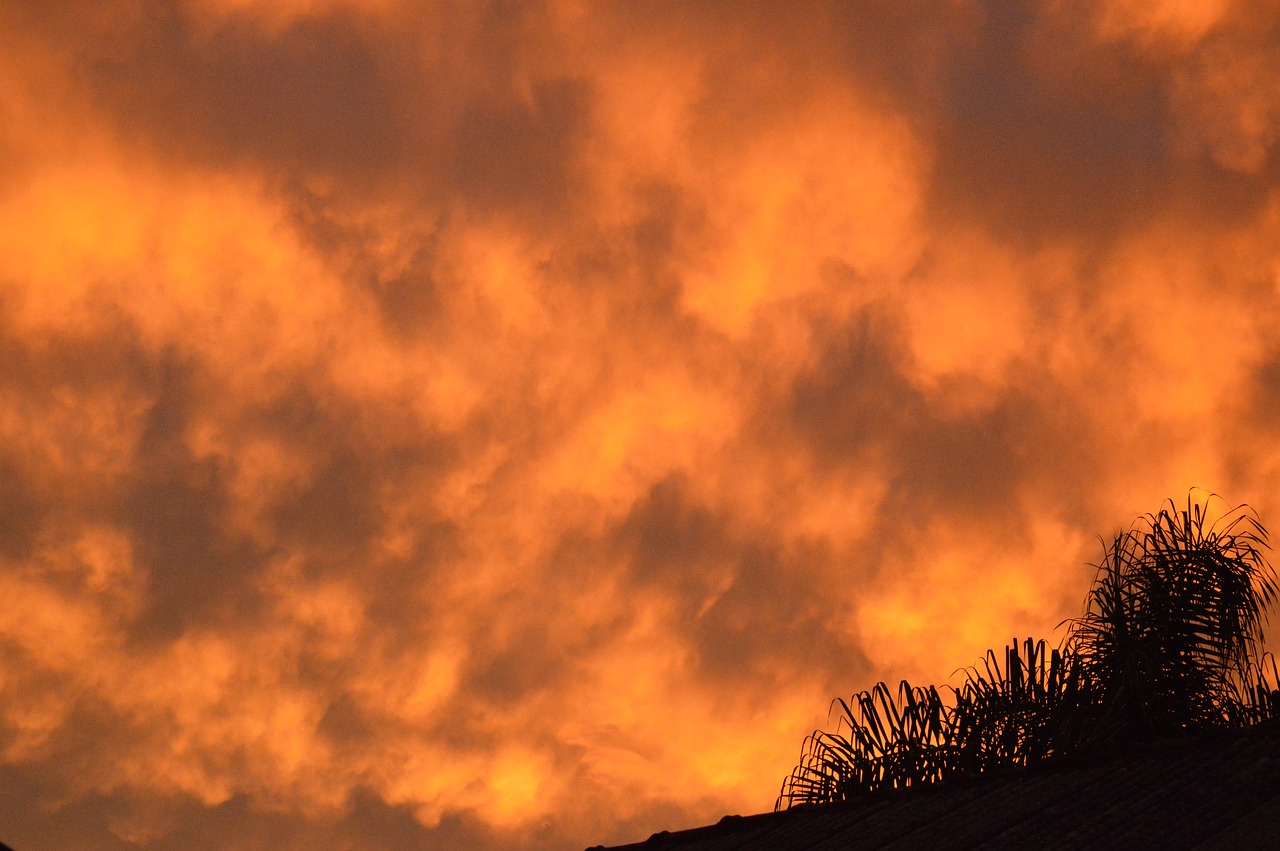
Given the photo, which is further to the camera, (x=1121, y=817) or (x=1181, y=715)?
(x=1181, y=715)

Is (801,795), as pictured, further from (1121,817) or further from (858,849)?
(1121,817)

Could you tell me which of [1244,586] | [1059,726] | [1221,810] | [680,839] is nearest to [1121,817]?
[1221,810]

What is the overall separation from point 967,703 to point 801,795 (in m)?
3.24

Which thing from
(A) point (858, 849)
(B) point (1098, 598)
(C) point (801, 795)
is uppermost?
(B) point (1098, 598)

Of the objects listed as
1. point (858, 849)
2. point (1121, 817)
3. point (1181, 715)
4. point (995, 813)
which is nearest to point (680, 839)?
point (858, 849)

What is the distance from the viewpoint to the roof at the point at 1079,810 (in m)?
8.70

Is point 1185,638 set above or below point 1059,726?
above

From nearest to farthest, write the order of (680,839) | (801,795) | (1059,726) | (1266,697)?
(680,839) → (1266,697) → (1059,726) → (801,795)

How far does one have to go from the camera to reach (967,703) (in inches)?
699

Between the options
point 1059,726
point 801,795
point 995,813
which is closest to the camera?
point 995,813

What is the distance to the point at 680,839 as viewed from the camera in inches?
524

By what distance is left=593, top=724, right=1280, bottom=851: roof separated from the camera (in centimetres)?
870

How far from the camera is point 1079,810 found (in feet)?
32.0

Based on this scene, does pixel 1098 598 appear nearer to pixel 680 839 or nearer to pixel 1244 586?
pixel 1244 586
